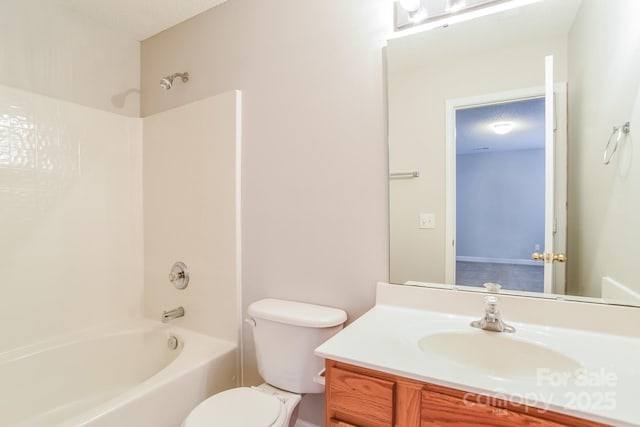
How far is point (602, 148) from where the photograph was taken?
42.3 inches

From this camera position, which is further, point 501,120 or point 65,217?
point 65,217

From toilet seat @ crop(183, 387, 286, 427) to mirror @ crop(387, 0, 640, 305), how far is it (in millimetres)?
709

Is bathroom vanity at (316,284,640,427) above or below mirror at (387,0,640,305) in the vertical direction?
below

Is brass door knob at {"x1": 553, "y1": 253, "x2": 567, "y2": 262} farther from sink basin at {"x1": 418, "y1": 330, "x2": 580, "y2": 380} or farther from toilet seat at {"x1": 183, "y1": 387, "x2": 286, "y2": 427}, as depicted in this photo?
toilet seat at {"x1": 183, "y1": 387, "x2": 286, "y2": 427}

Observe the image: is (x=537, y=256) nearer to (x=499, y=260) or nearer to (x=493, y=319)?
(x=499, y=260)

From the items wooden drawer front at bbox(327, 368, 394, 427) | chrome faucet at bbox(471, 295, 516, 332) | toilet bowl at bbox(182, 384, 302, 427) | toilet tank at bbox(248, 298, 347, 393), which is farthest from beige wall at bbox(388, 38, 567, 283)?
toilet bowl at bbox(182, 384, 302, 427)

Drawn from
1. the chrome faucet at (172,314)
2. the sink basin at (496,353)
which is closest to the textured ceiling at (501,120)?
the sink basin at (496,353)

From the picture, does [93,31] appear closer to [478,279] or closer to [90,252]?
[90,252]

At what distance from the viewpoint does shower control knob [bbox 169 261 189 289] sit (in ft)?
6.44

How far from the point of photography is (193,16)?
1.98 m

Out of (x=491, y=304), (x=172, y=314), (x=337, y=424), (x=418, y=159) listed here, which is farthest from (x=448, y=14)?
(x=172, y=314)

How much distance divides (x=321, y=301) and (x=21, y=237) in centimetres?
162

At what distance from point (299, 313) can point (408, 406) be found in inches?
25.6

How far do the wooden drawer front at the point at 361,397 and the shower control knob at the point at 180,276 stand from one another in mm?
1320
